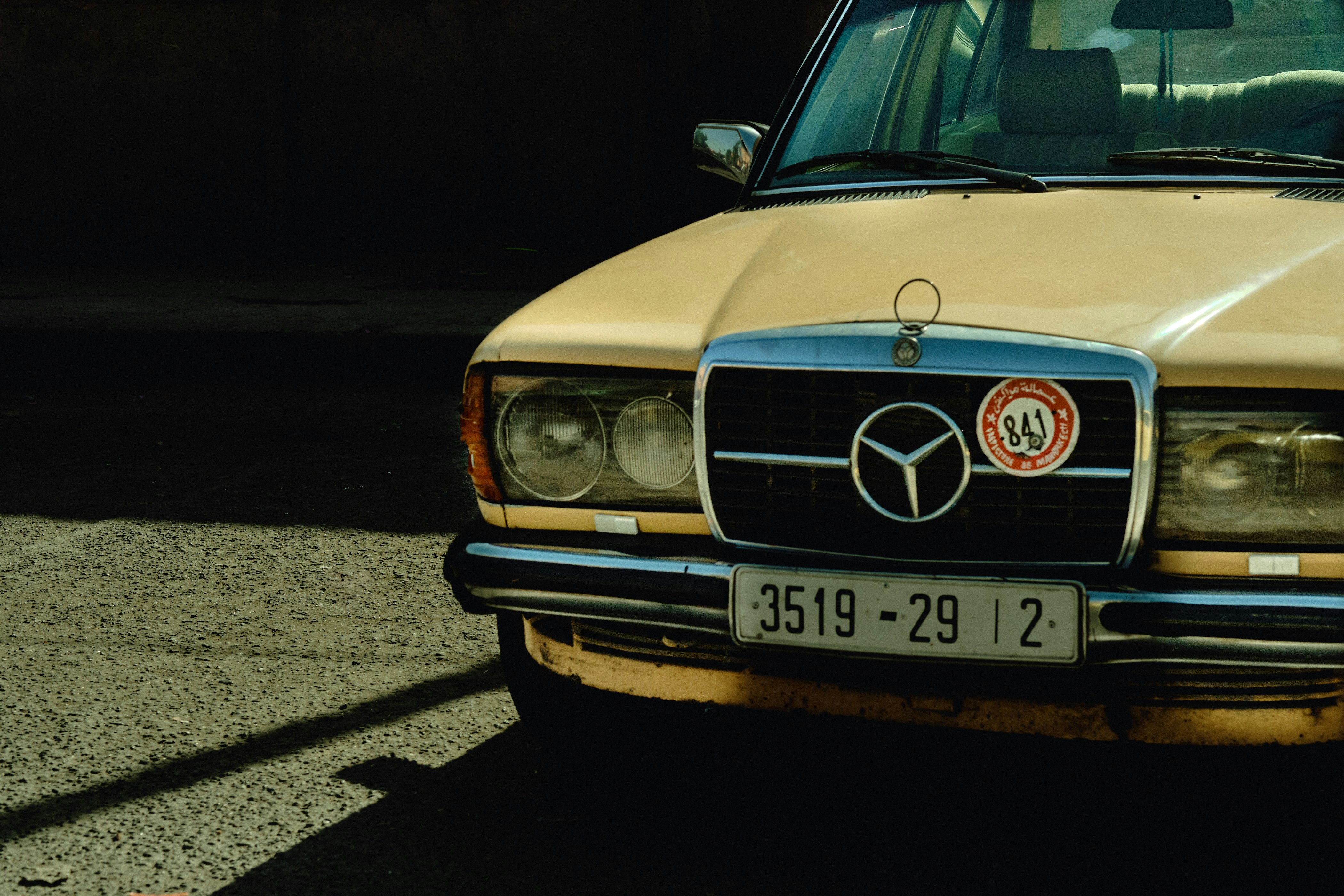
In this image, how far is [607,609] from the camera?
2.29 metres

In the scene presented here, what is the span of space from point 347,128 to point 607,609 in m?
8.62

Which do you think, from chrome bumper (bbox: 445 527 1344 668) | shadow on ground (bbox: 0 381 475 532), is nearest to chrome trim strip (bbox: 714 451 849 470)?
chrome bumper (bbox: 445 527 1344 668)

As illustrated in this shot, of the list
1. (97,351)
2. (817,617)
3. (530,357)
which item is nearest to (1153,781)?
(817,617)

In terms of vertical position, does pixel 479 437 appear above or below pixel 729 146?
below

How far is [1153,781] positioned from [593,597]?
3.93 ft

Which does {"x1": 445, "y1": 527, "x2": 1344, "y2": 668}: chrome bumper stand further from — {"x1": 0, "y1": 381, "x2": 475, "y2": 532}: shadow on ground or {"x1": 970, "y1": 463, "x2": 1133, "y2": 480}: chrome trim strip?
{"x1": 0, "y1": 381, "x2": 475, "y2": 532}: shadow on ground

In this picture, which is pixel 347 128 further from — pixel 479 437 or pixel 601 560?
pixel 601 560

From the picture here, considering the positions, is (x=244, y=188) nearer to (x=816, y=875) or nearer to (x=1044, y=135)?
(x=1044, y=135)

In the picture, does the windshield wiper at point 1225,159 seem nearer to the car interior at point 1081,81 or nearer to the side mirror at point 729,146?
the car interior at point 1081,81

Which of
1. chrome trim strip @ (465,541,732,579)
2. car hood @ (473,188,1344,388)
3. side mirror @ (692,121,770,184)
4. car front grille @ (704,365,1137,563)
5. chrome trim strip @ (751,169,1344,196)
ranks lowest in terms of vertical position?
chrome trim strip @ (465,541,732,579)

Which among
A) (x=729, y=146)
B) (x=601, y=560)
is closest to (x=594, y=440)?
(x=601, y=560)

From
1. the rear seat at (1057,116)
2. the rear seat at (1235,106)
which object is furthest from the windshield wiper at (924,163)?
the rear seat at (1235,106)

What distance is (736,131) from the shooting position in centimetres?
347

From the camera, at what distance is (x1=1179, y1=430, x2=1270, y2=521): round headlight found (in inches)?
80.7
